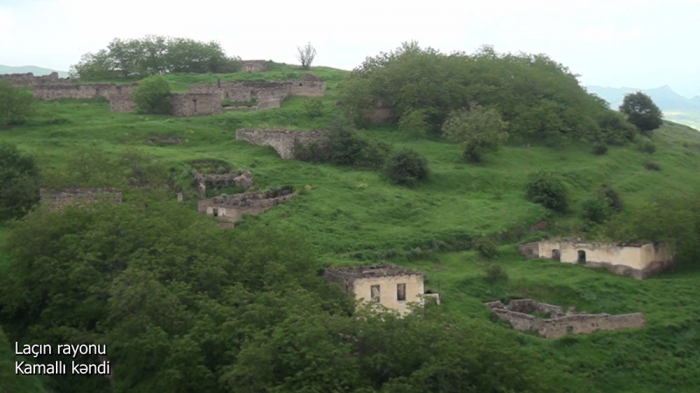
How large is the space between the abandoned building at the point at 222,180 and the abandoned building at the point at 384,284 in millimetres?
10408

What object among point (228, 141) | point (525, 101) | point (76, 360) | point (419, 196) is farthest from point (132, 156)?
point (525, 101)

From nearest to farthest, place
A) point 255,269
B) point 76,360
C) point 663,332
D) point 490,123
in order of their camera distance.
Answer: point 76,360 < point 255,269 < point 663,332 < point 490,123

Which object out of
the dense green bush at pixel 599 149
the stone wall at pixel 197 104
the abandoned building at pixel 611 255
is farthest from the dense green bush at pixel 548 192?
the stone wall at pixel 197 104

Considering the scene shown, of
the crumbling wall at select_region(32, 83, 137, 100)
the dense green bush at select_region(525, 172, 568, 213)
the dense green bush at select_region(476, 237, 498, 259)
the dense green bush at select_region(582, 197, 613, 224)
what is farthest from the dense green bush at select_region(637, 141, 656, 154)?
the crumbling wall at select_region(32, 83, 137, 100)

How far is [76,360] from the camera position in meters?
Result: 34.2

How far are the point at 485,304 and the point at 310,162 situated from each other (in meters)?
17.5

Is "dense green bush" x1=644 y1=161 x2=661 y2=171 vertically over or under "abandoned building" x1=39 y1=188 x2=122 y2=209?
under

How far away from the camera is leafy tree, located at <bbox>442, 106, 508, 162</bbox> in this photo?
199 feet

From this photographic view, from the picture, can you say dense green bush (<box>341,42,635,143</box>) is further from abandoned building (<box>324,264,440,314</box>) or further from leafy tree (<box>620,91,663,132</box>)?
abandoned building (<box>324,264,440,314</box>)

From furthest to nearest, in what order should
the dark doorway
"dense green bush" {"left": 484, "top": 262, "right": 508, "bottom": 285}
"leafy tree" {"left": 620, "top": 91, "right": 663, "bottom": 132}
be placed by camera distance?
1. "leafy tree" {"left": 620, "top": 91, "right": 663, "bottom": 132}
2. the dark doorway
3. "dense green bush" {"left": 484, "top": 262, "right": 508, "bottom": 285}

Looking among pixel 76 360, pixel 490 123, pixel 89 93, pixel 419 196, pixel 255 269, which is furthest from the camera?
pixel 89 93

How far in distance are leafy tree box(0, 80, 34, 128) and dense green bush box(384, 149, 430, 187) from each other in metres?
20.4

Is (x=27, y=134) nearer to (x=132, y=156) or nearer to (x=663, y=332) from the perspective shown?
(x=132, y=156)

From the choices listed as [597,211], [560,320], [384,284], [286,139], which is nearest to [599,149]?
[597,211]
